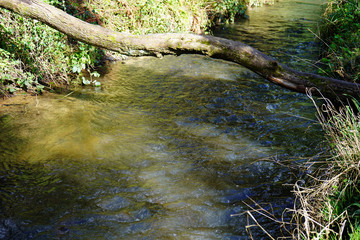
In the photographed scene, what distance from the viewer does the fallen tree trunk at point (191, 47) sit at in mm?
4320

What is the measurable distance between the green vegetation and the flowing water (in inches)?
22.6

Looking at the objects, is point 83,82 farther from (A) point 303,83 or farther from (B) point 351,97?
(B) point 351,97

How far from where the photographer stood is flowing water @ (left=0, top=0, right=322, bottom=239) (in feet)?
10.8

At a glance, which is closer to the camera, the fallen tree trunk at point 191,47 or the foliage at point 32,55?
the fallen tree trunk at point 191,47

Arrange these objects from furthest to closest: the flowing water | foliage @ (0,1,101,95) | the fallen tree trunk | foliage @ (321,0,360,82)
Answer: foliage @ (321,0,360,82), foliage @ (0,1,101,95), the fallen tree trunk, the flowing water

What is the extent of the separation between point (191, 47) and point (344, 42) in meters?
4.78

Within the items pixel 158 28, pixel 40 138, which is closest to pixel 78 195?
pixel 40 138

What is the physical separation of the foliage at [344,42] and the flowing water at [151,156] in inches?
43.6

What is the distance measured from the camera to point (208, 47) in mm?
4645

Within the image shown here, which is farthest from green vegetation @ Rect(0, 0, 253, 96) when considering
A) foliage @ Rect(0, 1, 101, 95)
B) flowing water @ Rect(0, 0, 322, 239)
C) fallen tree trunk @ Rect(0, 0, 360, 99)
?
fallen tree trunk @ Rect(0, 0, 360, 99)

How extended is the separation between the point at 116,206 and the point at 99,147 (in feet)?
4.56

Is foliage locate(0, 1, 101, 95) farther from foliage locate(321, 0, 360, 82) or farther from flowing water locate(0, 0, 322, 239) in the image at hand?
foliage locate(321, 0, 360, 82)

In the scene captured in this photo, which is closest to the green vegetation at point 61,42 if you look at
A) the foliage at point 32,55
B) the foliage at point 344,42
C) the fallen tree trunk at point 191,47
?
the foliage at point 32,55

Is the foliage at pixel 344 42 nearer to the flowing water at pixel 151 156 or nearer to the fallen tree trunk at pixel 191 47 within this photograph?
the flowing water at pixel 151 156
